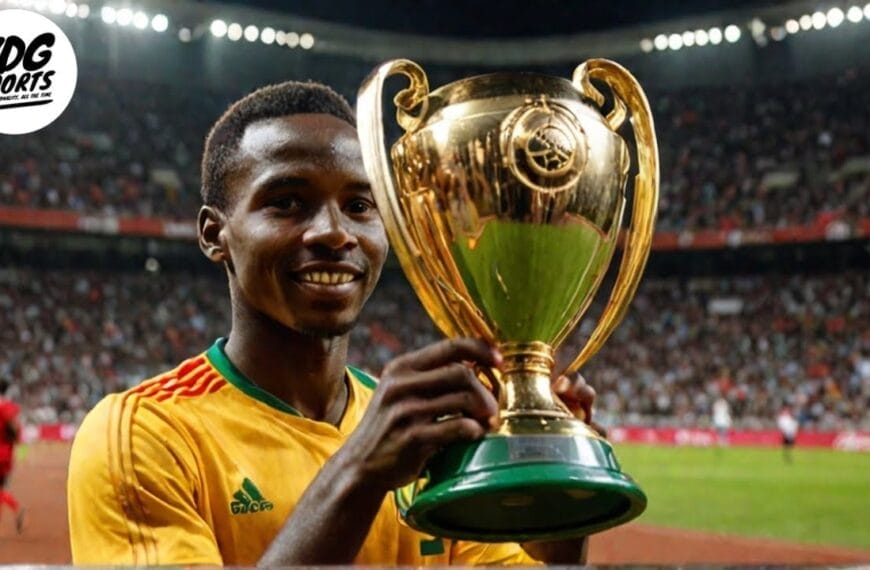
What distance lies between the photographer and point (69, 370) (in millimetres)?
19016

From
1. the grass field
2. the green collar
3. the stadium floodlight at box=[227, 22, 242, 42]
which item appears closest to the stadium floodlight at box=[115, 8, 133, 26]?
the stadium floodlight at box=[227, 22, 242, 42]

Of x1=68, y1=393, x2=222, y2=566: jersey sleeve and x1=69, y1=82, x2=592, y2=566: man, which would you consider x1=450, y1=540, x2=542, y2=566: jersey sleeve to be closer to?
x1=69, y1=82, x2=592, y2=566: man

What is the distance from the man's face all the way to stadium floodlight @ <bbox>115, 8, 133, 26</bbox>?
21.3 m

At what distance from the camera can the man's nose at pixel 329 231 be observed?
1.28 metres

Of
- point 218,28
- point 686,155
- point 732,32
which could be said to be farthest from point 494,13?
point 218,28

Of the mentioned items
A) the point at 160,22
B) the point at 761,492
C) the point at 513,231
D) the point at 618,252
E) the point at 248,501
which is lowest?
the point at 761,492

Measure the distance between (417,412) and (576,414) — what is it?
43 cm

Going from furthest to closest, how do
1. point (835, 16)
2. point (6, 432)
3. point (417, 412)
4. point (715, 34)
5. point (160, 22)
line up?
point (715, 34), point (160, 22), point (835, 16), point (6, 432), point (417, 412)

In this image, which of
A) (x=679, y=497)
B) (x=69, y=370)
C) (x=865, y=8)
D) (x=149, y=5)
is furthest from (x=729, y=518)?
(x=149, y=5)

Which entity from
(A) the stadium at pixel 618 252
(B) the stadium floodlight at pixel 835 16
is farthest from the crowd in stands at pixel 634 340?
(B) the stadium floodlight at pixel 835 16

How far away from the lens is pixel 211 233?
59.2 inches

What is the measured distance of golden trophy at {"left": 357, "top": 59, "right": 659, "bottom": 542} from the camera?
1.19m

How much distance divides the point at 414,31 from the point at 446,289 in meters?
24.8

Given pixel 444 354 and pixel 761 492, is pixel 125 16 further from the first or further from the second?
pixel 444 354
